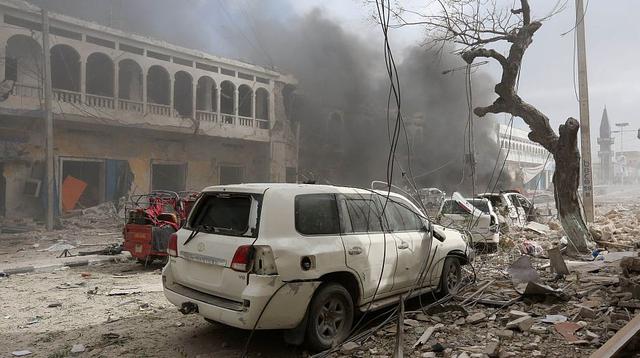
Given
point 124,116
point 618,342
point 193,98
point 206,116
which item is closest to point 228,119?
point 206,116

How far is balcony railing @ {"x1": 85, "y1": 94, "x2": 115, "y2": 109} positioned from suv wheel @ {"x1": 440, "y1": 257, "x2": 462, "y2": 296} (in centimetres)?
1591

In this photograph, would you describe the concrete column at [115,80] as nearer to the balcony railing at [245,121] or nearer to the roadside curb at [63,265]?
the balcony railing at [245,121]

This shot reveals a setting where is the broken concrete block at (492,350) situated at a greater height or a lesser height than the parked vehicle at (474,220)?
lesser

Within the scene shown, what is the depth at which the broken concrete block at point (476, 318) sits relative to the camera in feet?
15.1

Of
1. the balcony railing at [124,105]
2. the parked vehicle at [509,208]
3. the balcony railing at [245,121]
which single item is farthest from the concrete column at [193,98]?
the parked vehicle at [509,208]

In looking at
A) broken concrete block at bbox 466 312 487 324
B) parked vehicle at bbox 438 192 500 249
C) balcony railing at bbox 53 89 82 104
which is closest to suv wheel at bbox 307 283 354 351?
broken concrete block at bbox 466 312 487 324

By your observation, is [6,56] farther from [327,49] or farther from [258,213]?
[327,49]

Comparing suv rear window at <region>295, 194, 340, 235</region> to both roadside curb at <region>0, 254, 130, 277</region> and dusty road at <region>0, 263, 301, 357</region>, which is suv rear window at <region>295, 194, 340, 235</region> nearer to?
dusty road at <region>0, 263, 301, 357</region>

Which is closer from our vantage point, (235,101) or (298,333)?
(298,333)

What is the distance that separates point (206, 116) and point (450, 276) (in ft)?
57.6

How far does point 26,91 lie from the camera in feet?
52.0

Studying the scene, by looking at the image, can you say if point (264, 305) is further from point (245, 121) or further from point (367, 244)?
point (245, 121)

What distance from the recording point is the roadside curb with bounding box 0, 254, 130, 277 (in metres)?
8.36

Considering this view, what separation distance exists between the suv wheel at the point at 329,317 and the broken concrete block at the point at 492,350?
118 centimetres
